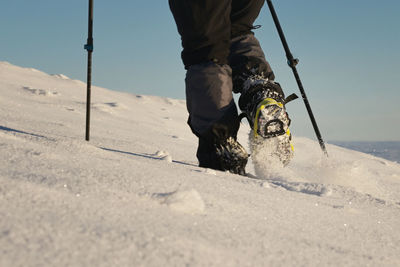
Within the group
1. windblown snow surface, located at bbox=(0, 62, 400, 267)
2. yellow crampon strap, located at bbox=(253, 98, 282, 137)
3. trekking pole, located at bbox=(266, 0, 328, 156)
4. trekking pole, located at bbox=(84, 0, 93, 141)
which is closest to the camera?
windblown snow surface, located at bbox=(0, 62, 400, 267)

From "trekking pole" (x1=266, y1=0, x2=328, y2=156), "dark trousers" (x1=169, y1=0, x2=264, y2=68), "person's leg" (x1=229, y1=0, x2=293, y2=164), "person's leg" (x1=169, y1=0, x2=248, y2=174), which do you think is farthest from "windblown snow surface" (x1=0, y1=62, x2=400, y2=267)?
"trekking pole" (x1=266, y1=0, x2=328, y2=156)

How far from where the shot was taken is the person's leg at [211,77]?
5.99 feet

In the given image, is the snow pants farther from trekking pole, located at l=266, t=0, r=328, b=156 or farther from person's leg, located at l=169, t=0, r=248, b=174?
trekking pole, located at l=266, t=0, r=328, b=156

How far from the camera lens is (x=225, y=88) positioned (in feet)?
6.22

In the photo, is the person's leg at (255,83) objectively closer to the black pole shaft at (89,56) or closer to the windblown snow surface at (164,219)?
the windblown snow surface at (164,219)

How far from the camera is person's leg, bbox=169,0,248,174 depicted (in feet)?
5.99

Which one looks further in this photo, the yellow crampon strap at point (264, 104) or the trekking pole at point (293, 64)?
the trekking pole at point (293, 64)

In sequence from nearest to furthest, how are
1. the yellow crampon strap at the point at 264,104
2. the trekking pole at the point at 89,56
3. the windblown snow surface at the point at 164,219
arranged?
the windblown snow surface at the point at 164,219
the yellow crampon strap at the point at 264,104
the trekking pole at the point at 89,56

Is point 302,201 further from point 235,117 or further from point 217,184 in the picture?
point 235,117

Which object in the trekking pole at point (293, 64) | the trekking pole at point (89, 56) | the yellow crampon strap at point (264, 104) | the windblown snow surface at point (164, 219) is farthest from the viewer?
the trekking pole at point (293, 64)

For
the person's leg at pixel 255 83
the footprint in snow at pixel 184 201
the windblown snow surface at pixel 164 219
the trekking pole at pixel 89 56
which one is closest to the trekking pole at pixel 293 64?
the person's leg at pixel 255 83

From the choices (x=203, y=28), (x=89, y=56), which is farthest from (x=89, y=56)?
(x=203, y=28)

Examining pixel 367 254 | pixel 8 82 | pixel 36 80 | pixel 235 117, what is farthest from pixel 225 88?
pixel 36 80

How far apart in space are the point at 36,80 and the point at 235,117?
582cm
